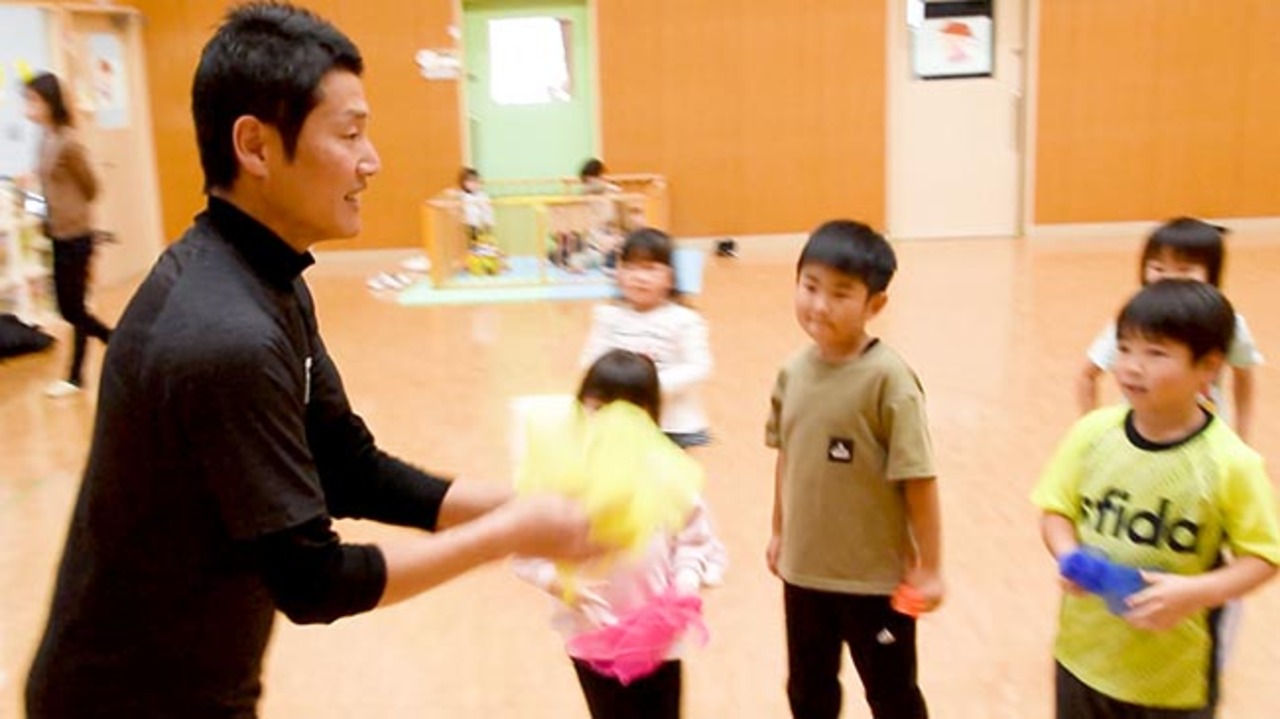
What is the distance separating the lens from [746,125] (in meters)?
12.5

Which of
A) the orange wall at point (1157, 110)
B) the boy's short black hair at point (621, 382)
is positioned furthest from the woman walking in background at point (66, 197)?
the orange wall at point (1157, 110)

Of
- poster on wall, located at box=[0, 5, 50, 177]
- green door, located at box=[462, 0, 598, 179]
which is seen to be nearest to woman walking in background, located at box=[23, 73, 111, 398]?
poster on wall, located at box=[0, 5, 50, 177]

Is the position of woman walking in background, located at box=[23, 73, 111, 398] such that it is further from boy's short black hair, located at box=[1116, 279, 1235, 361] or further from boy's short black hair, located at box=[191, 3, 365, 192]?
boy's short black hair, located at box=[1116, 279, 1235, 361]

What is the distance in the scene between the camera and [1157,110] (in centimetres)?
1238

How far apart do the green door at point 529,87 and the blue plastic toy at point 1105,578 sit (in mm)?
10902

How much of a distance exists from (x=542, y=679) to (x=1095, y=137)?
1077cm

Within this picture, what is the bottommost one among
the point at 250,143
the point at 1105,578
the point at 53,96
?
the point at 1105,578

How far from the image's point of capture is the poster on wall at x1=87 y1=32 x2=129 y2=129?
11.2m

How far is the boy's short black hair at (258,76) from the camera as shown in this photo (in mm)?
1414

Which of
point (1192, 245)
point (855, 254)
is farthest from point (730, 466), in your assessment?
point (855, 254)

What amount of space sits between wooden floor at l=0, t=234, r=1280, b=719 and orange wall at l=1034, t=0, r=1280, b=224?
5.29ft

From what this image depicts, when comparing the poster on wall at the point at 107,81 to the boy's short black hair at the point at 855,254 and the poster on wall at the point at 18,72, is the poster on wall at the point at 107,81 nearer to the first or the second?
the poster on wall at the point at 18,72

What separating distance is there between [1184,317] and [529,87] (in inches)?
430

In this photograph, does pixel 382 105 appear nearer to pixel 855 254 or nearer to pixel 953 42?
pixel 953 42
